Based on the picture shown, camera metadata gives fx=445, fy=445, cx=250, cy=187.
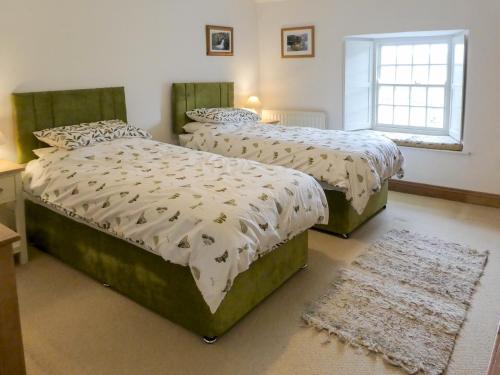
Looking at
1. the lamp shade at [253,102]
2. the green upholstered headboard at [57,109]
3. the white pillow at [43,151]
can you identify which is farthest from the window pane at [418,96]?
the white pillow at [43,151]

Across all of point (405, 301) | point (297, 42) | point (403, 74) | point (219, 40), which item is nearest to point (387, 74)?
point (403, 74)

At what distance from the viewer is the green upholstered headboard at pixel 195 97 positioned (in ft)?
15.8

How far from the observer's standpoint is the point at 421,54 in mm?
5266

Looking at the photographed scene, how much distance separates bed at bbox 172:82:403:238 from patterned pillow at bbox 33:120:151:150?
90 centimetres

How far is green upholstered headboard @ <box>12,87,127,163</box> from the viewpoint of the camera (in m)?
3.54

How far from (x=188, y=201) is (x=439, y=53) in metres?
4.04

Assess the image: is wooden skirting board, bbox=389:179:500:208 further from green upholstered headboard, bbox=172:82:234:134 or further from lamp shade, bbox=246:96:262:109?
green upholstered headboard, bbox=172:82:234:134

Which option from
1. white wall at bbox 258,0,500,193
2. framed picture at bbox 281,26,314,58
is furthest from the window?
framed picture at bbox 281,26,314,58

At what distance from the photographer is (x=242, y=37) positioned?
5633 mm

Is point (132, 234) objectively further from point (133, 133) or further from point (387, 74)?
point (387, 74)

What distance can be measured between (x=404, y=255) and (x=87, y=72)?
10.1ft

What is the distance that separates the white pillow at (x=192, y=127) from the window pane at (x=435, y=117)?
273 centimetres

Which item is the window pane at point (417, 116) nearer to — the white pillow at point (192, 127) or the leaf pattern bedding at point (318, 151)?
the leaf pattern bedding at point (318, 151)

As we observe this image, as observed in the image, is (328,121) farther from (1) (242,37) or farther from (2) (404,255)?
(2) (404,255)
